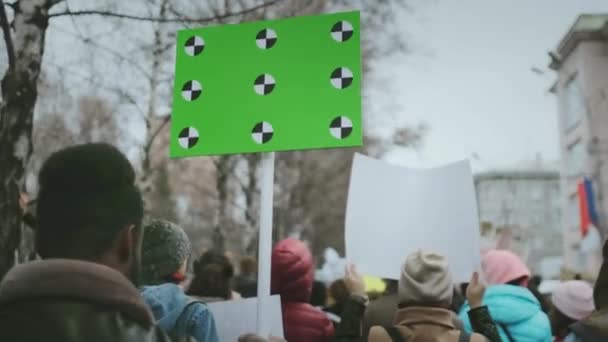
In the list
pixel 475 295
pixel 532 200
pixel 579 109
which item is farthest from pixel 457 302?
pixel 532 200

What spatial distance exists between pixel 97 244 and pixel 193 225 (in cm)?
4410

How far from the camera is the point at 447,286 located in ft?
9.05

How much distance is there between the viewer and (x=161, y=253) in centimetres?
288

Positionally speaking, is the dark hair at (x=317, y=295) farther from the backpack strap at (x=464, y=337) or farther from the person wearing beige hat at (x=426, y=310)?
the backpack strap at (x=464, y=337)

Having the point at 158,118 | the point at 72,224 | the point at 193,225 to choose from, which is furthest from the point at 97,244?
the point at 193,225

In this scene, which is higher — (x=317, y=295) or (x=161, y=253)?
(x=161, y=253)

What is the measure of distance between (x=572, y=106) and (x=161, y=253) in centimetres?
3867

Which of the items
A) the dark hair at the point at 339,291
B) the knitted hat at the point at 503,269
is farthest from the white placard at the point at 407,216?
the dark hair at the point at 339,291

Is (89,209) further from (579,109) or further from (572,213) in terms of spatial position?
(572,213)

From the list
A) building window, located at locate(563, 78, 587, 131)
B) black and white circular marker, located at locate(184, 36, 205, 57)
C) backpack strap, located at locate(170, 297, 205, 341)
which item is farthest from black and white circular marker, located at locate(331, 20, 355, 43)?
building window, located at locate(563, 78, 587, 131)

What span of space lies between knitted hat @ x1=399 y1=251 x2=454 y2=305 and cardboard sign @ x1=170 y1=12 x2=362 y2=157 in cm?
58

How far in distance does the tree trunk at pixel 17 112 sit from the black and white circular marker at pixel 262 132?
2.32m

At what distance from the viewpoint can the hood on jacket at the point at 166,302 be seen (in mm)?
2594

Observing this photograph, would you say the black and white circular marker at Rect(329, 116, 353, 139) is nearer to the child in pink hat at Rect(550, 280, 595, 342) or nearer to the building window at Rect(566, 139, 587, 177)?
the child in pink hat at Rect(550, 280, 595, 342)
